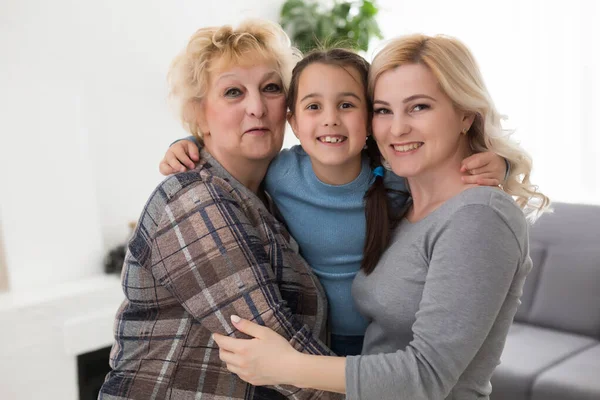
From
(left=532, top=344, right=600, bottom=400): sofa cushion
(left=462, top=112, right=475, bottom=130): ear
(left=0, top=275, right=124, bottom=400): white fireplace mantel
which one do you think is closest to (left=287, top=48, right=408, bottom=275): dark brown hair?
(left=462, top=112, right=475, bottom=130): ear

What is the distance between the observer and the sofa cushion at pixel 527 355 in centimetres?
289

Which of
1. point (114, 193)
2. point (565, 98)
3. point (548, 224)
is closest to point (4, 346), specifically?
point (114, 193)

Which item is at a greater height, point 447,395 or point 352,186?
point 352,186

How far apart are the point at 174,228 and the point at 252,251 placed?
167mm

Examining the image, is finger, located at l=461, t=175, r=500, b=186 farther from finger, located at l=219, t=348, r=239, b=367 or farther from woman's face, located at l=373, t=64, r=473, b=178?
finger, located at l=219, t=348, r=239, b=367

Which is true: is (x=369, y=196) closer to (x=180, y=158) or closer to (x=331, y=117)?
(x=331, y=117)

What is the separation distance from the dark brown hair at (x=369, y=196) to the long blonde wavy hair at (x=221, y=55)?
77 mm

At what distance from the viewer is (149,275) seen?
150 cm

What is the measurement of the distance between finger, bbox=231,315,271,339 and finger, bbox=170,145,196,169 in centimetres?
42

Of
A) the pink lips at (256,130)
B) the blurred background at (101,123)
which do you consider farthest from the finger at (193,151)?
the blurred background at (101,123)

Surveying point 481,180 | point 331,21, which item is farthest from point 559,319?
point 331,21

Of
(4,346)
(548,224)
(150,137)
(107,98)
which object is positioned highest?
(107,98)

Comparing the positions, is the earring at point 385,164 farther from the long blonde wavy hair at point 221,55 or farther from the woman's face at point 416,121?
the long blonde wavy hair at point 221,55

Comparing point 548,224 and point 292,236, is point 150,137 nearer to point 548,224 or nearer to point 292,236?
point 548,224
